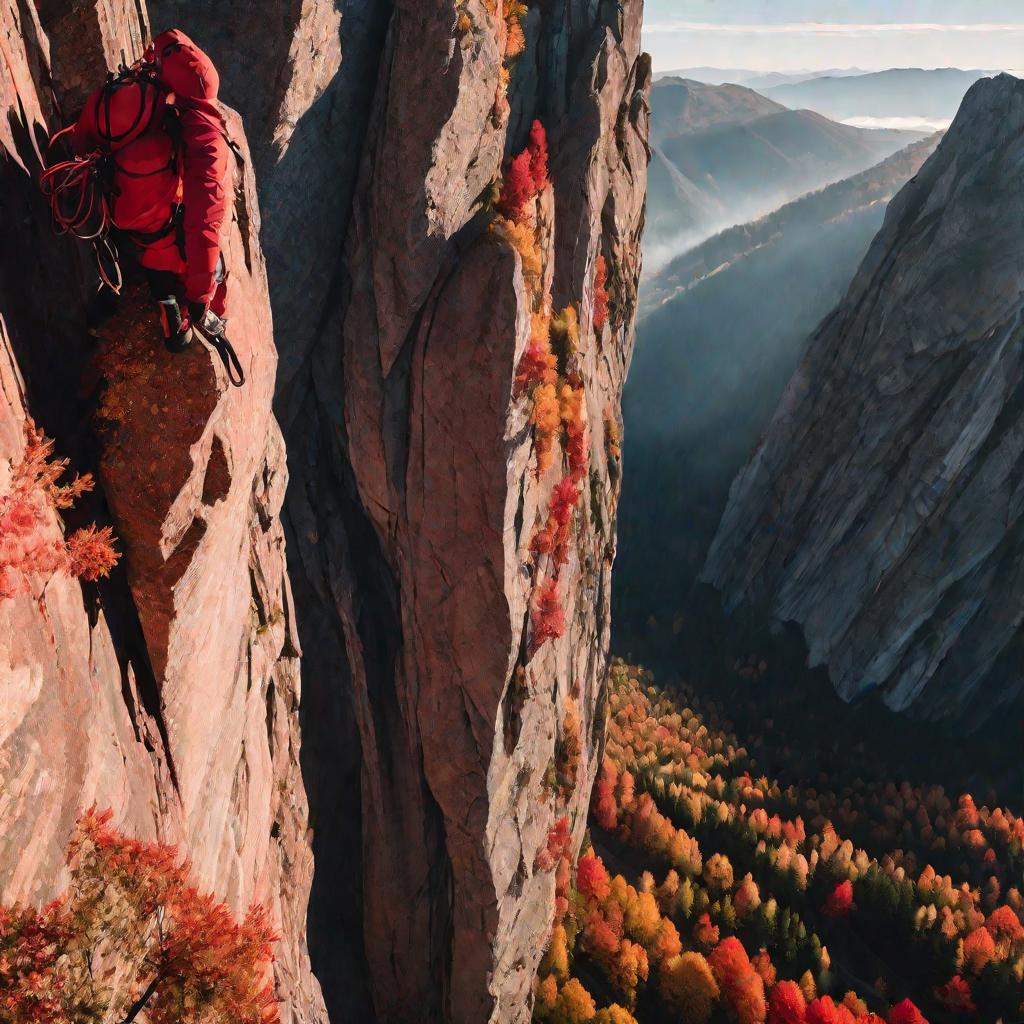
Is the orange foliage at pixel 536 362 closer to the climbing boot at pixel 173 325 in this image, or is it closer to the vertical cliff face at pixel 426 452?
the vertical cliff face at pixel 426 452

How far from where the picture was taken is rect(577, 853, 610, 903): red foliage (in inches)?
1972

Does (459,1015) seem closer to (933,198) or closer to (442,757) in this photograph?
(442,757)

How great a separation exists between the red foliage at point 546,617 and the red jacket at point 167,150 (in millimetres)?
21420

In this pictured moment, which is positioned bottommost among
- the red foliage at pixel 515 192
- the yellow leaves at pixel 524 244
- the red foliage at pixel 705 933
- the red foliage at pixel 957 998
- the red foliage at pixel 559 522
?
the red foliage at pixel 957 998

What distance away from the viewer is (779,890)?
204 ft

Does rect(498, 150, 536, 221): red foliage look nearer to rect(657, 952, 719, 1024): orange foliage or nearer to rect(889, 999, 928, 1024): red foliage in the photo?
rect(657, 952, 719, 1024): orange foliage

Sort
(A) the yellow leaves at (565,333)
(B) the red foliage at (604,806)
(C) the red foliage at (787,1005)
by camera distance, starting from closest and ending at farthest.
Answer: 1. (A) the yellow leaves at (565,333)
2. (C) the red foliage at (787,1005)
3. (B) the red foliage at (604,806)

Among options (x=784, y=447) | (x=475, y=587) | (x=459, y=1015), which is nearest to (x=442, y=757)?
(x=475, y=587)

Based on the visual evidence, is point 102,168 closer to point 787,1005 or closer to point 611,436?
point 611,436

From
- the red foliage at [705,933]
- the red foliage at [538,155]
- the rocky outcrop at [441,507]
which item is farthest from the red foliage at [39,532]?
the red foliage at [705,933]

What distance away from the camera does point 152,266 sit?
39.7 feet

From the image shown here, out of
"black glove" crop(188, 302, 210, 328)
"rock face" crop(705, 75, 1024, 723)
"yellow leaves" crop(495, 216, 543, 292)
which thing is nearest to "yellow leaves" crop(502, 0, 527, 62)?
"yellow leaves" crop(495, 216, 543, 292)

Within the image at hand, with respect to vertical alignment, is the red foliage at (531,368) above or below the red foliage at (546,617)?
above

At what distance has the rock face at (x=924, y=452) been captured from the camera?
73.6 metres
